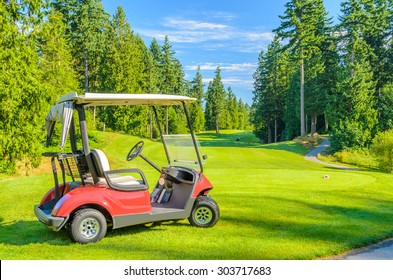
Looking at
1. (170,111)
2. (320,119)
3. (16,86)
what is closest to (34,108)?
(16,86)

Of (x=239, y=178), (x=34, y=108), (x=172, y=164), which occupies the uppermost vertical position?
(x=34, y=108)

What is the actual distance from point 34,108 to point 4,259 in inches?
220

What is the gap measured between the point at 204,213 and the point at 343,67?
36.5 m

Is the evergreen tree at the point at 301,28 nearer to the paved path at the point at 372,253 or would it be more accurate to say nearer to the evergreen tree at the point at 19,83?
the evergreen tree at the point at 19,83

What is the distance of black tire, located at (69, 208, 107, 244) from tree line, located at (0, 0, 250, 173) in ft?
16.5

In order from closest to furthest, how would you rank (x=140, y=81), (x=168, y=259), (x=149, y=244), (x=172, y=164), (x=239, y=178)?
1. (x=168, y=259)
2. (x=149, y=244)
3. (x=172, y=164)
4. (x=239, y=178)
5. (x=140, y=81)

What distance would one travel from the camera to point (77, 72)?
42062 mm

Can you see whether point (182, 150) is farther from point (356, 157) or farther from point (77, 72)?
point (77, 72)

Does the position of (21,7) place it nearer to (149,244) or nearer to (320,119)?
(149,244)

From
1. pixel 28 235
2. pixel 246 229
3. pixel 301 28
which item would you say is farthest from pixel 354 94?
pixel 28 235

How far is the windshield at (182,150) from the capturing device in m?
7.32

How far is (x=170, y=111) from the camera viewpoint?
52.7 m

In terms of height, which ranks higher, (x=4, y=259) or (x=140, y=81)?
(x=140, y=81)

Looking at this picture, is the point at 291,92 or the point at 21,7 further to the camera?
the point at 291,92
